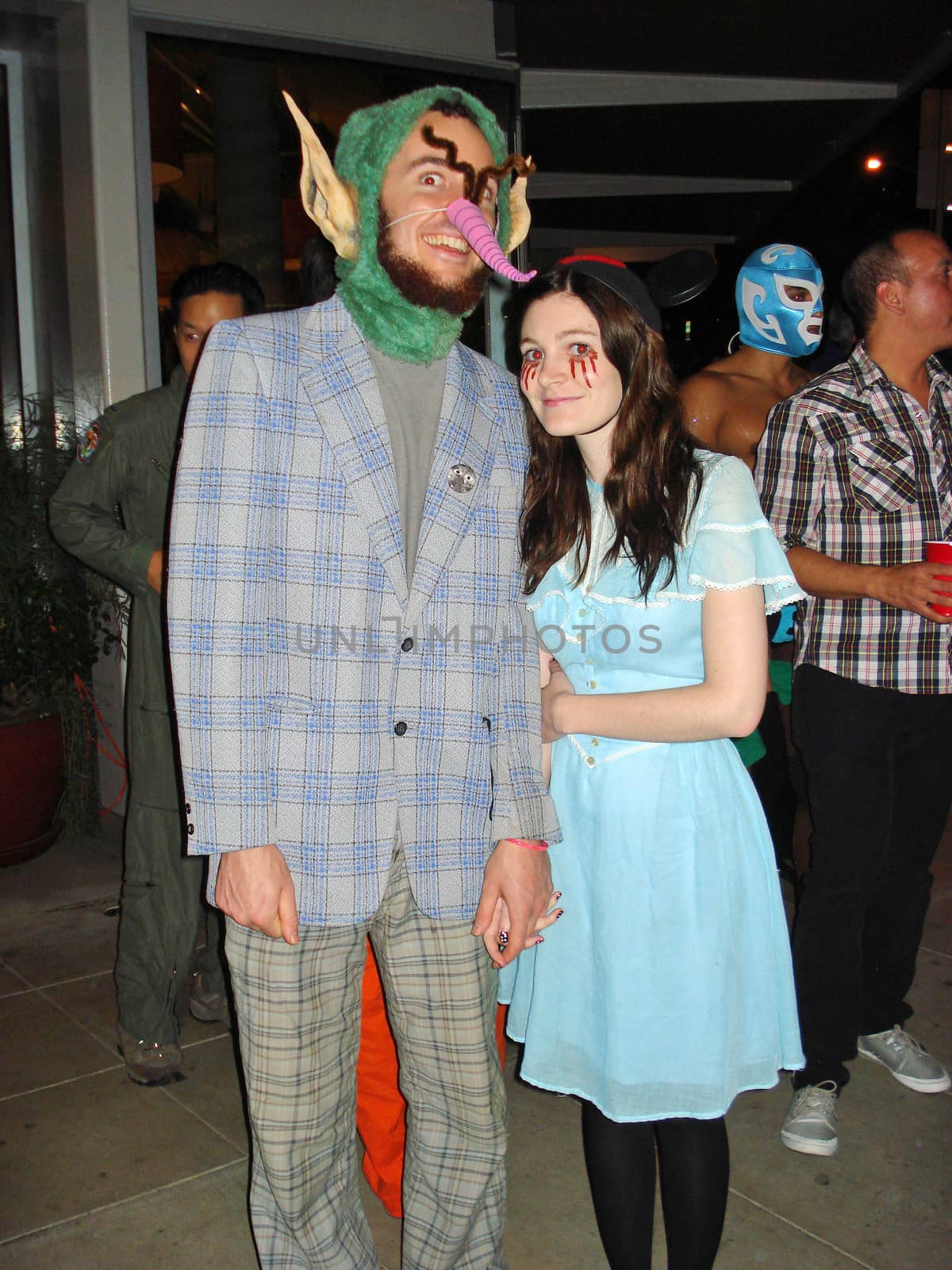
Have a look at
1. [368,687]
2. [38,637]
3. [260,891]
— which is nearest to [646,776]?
[368,687]

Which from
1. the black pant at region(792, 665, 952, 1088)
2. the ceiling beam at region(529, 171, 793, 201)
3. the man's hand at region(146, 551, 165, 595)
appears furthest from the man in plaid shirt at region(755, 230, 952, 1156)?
the ceiling beam at region(529, 171, 793, 201)

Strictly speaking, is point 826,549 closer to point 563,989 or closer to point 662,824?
point 662,824

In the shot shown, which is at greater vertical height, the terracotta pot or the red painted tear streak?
the red painted tear streak

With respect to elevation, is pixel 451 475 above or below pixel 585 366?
below

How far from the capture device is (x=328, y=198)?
1787 millimetres

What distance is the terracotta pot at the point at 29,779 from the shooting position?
4.68 metres

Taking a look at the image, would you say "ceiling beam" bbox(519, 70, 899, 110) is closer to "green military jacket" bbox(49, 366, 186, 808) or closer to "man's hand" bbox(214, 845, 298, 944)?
"green military jacket" bbox(49, 366, 186, 808)

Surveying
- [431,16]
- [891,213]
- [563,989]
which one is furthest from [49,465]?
[891,213]

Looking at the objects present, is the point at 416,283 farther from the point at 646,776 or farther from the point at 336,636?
the point at 646,776

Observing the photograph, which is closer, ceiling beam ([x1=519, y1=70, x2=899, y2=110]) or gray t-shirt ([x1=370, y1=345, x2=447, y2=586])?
gray t-shirt ([x1=370, y1=345, x2=447, y2=586])

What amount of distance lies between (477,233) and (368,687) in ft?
2.36

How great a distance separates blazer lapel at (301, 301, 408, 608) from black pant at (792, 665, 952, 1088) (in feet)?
4.72

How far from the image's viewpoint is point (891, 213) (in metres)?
7.46

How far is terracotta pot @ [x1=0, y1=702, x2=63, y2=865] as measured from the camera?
4684 millimetres
